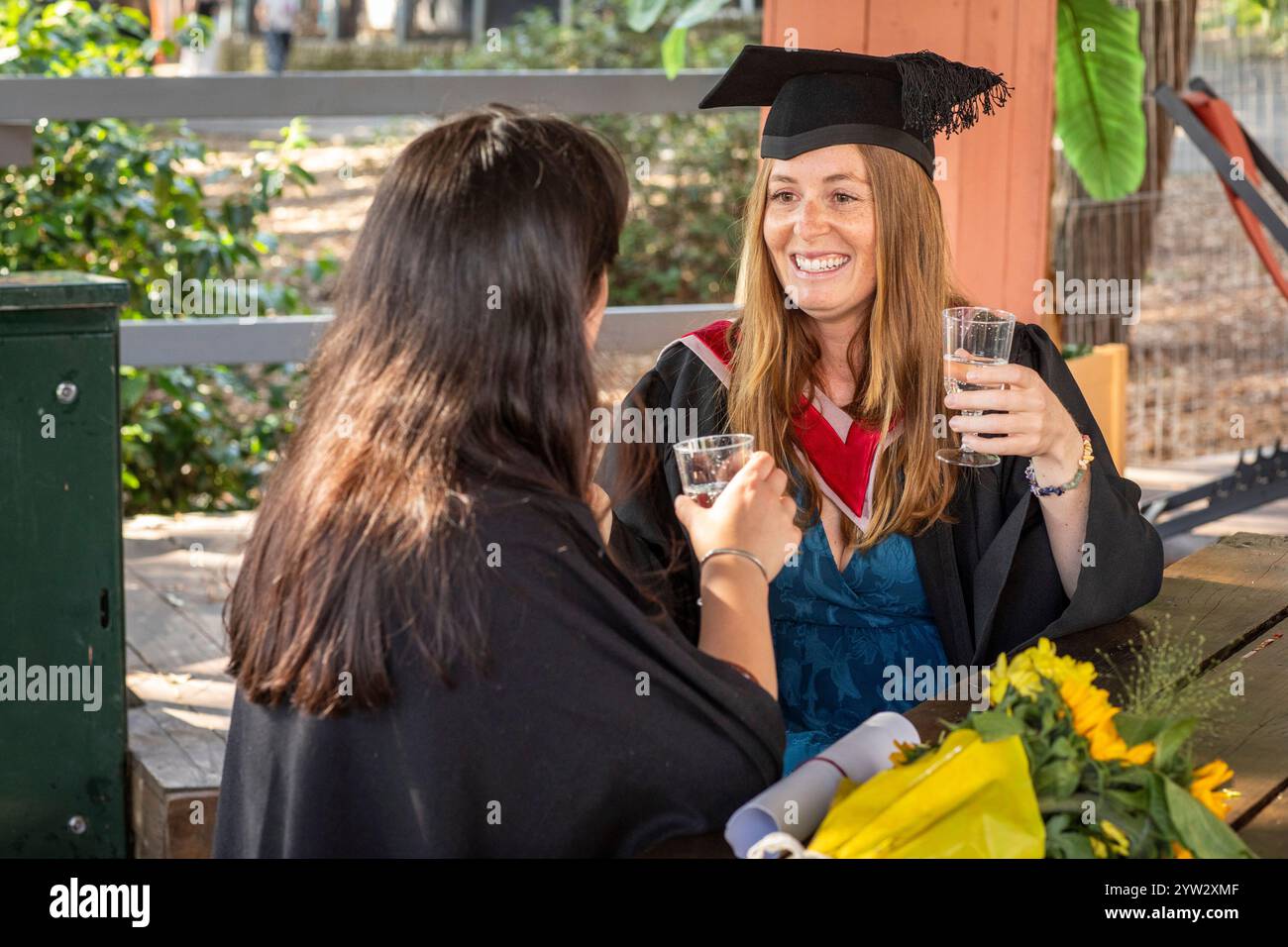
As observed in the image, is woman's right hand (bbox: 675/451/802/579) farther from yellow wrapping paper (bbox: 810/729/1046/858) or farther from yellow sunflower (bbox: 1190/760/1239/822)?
yellow sunflower (bbox: 1190/760/1239/822)

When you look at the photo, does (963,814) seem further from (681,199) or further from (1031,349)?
(681,199)

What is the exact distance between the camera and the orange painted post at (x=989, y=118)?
374 centimetres

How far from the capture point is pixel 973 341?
221 centimetres

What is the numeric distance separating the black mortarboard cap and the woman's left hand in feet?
1.89

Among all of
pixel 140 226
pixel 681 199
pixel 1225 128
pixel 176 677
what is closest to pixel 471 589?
pixel 176 677

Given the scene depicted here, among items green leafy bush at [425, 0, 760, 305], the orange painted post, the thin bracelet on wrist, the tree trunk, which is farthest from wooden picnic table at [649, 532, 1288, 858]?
Result: green leafy bush at [425, 0, 760, 305]

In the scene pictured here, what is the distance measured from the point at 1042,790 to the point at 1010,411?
2.68ft

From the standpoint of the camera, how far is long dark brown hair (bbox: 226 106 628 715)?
157cm

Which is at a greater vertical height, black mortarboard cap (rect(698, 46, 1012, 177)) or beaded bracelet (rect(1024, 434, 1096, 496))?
black mortarboard cap (rect(698, 46, 1012, 177))

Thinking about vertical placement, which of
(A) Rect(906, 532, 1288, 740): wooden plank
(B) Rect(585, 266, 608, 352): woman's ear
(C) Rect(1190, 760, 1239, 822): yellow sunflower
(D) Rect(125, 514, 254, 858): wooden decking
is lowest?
(D) Rect(125, 514, 254, 858): wooden decking

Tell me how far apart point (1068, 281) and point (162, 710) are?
468 centimetres
